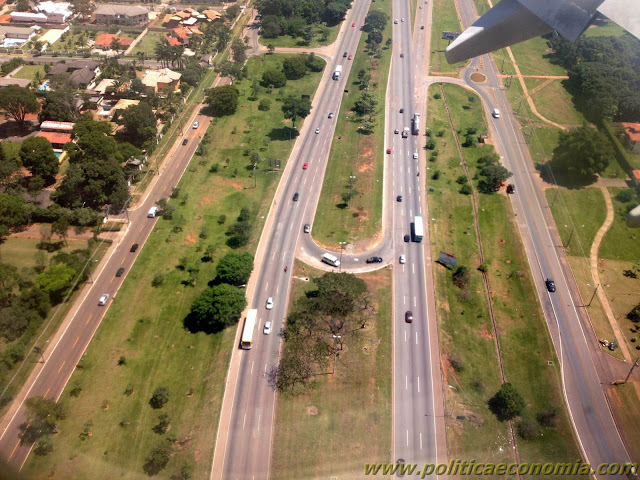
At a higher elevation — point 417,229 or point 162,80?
point 162,80

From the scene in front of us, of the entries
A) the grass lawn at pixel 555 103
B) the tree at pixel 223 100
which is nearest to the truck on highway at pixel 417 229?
the grass lawn at pixel 555 103

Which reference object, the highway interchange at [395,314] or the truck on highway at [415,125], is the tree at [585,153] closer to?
the highway interchange at [395,314]

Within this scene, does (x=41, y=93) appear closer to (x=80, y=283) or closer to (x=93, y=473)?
(x=80, y=283)

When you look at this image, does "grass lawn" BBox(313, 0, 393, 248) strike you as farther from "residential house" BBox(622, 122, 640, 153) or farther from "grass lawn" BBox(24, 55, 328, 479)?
"residential house" BBox(622, 122, 640, 153)

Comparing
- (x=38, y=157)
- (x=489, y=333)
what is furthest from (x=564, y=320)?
(x=38, y=157)

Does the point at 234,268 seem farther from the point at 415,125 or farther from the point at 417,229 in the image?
the point at 415,125

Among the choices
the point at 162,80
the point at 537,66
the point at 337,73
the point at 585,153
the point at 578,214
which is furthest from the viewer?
the point at 537,66
